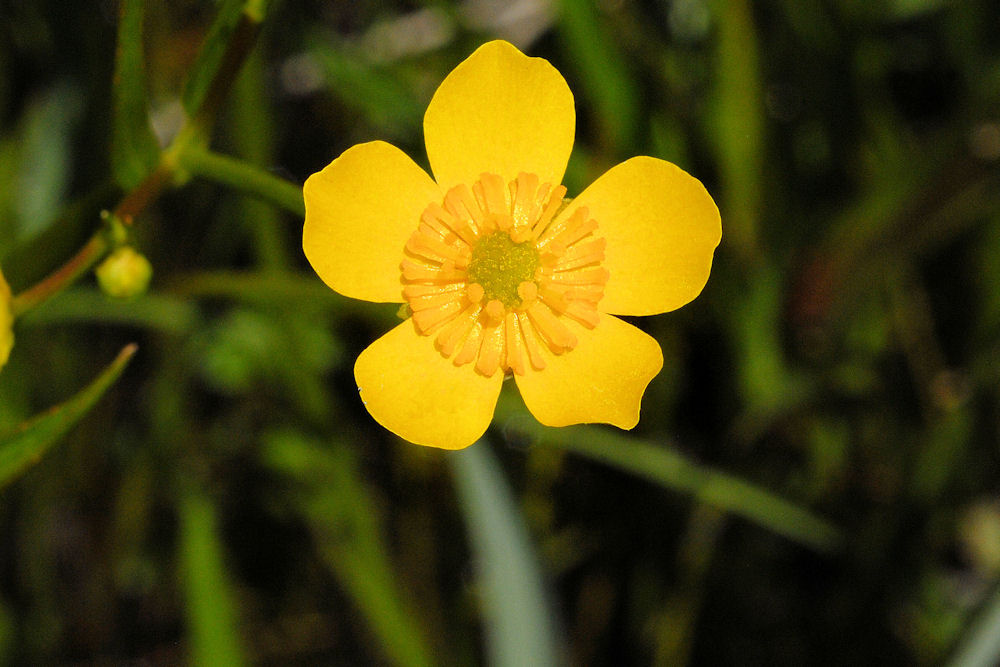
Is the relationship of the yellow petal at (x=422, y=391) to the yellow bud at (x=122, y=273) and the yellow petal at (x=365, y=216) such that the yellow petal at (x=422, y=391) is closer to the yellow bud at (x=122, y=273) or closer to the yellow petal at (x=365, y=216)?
the yellow petal at (x=365, y=216)

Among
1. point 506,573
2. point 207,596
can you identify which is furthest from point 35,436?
point 207,596

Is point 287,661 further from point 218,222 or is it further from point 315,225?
point 315,225

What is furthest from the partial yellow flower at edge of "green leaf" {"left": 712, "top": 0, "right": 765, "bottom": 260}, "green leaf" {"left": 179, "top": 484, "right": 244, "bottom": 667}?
"green leaf" {"left": 712, "top": 0, "right": 765, "bottom": 260}

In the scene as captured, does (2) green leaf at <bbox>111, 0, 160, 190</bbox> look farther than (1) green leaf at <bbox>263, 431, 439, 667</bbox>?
No

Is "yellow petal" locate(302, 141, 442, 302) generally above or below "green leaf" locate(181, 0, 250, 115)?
below

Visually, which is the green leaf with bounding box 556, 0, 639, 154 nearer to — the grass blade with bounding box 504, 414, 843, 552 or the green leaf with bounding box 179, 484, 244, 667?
the grass blade with bounding box 504, 414, 843, 552

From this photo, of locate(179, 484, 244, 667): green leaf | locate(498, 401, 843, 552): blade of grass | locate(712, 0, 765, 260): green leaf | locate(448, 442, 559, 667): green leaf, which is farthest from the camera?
locate(498, 401, 843, 552): blade of grass
